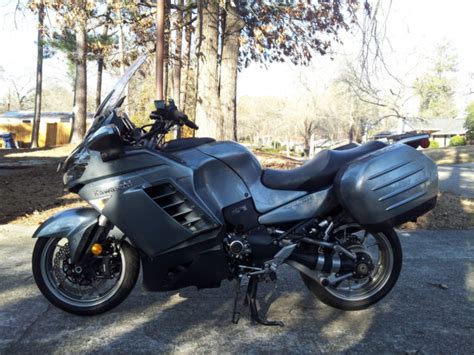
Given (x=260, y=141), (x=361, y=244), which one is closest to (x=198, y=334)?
(x=361, y=244)

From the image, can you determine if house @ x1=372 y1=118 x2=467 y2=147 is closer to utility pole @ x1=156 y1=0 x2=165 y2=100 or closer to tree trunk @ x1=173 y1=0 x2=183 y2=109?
tree trunk @ x1=173 y1=0 x2=183 y2=109

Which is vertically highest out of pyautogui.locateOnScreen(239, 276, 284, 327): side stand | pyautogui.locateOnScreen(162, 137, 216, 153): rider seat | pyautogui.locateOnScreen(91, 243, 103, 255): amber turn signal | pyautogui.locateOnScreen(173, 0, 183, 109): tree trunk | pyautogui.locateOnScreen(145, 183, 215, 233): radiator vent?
pyautogui.locateOnScreen(173, 0, 183, 109): tree trunk

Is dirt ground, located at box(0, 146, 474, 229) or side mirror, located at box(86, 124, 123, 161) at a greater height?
side mirror, located at box(86, 124, 123, 161)

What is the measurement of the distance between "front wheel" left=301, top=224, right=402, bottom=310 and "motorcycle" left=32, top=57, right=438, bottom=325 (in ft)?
0.04

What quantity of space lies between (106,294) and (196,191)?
1.08 m

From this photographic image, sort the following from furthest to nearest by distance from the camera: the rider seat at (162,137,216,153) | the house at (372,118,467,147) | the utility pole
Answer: the house at (372,118,467,147) → the utility pole → the rider seat at (162,137,216,153)

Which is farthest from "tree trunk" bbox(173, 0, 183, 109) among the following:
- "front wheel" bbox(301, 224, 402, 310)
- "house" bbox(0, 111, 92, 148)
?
"house" bbox(0, 111, 92, 148)

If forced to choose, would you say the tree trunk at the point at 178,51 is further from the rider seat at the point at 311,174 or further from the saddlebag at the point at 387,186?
the saddlebag at the point at 387,186

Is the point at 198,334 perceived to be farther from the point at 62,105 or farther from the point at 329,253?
the point at 62,105

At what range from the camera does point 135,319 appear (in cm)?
339

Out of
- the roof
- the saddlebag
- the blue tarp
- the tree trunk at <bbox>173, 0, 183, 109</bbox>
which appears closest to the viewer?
the saddlebag

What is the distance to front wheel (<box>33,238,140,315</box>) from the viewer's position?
3400 mm

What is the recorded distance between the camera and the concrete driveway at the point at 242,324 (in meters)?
3.01

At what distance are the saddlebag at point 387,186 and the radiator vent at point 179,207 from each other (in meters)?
0.94
